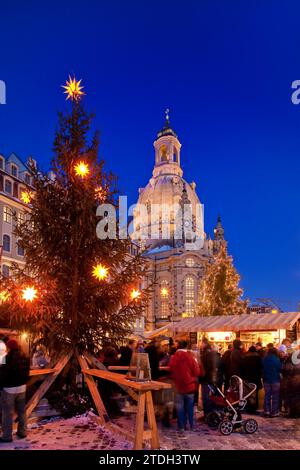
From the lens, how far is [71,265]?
1149 cm

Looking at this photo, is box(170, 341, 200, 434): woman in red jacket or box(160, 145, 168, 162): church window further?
box(160, 145, 168, 162): church window

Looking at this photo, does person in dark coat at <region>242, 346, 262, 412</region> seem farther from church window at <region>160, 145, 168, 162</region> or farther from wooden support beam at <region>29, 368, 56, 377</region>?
church window at <region>160, 145, 168, 162</region>

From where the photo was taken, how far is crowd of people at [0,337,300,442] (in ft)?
27.4

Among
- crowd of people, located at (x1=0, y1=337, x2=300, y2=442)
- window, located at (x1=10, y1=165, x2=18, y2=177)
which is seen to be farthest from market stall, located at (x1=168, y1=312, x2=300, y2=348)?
window, located at (x1=10, y1=165, x2=18, y2=177)

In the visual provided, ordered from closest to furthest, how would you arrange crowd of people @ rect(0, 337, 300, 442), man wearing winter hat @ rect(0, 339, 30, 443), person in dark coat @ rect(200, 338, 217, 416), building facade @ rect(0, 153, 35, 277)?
man wearing winter hat @ rect(0, 339, 30, 443) < crowd of people @ rect(0, 337, 300, 442) < person in dark coat @ rect(200, 338, 217, 416) < building facade @ rect(0, 153, 35, 277)

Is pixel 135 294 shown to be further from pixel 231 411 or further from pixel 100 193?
pixel 231 411

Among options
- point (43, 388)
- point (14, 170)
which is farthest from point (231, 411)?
point (14, 170)

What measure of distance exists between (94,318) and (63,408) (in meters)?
2.36

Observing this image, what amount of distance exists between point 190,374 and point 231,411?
1.24m

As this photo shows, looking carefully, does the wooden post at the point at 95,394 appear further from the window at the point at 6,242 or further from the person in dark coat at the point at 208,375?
the window at the point at 6,242
